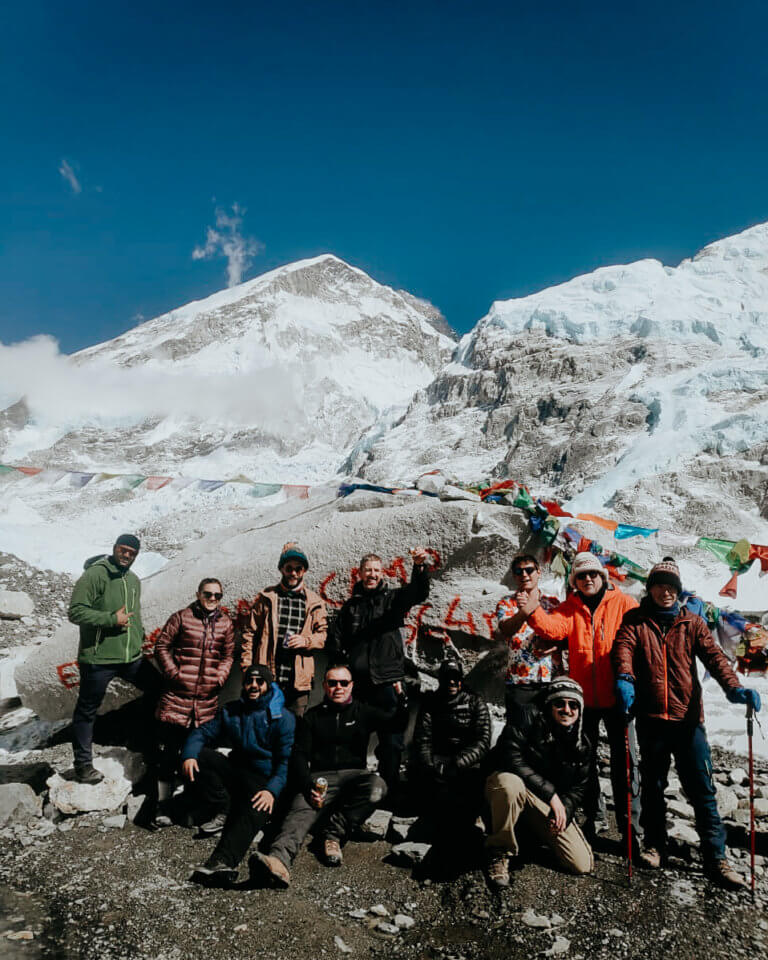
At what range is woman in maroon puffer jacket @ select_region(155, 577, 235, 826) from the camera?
15.6ft

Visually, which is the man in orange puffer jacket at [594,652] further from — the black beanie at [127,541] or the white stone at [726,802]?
the black beanie at [127,541]

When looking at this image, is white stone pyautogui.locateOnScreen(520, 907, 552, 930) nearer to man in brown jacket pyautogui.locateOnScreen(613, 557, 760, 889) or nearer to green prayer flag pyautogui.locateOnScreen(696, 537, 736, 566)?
man in brown jacket pyautogui.locateOnScreen(613, 557, 760, 889)

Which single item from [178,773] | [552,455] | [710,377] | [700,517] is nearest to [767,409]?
[710,377]

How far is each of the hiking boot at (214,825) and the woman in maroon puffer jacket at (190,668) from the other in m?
0.51

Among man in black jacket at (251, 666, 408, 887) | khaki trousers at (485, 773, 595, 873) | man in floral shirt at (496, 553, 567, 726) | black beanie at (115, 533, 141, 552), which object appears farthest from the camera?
black beanie at (115, 533, 141, 552)

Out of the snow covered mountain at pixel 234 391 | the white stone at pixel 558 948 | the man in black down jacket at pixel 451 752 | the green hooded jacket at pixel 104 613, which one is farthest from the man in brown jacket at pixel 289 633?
the snow covered mountain at pixel 234 391

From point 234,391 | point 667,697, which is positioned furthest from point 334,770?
point 234,391

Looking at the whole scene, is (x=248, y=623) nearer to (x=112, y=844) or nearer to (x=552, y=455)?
(x=112, y=844)

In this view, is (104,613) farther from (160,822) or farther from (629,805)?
(629,805)

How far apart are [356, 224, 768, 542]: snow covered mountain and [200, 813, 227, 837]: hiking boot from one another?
3827 cm

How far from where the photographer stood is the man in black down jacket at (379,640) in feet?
15.1

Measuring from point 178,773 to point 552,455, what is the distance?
192 feet

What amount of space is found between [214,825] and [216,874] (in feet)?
2.51

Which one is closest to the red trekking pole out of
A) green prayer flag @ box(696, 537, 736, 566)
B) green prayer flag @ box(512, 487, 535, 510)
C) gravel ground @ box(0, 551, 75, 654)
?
green prayer flag @ box(512, 487, 535, 510)
